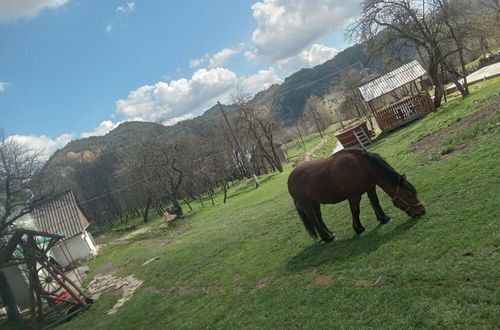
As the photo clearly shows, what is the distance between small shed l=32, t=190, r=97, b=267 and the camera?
3191cm

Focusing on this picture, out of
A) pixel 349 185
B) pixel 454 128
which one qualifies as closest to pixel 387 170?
pixel 349 185

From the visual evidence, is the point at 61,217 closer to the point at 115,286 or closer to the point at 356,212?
the point at 115,286

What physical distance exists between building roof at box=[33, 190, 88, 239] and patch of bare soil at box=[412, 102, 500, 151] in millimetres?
28363

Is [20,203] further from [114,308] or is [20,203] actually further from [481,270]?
[481,270]

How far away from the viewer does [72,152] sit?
12588 cm

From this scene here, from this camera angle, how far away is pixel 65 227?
32.2 meters

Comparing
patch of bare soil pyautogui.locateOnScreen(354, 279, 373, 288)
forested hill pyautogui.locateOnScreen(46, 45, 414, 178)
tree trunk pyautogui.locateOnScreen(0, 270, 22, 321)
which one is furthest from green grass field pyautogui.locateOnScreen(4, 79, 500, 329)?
forested hill pyautogui.locateOnScreen(46, 45, 414, 178)

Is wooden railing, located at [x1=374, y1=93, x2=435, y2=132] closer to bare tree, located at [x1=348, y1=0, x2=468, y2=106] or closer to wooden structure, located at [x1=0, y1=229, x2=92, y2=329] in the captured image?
bare tree, located at [x1=348, y1=0, x2=468, y2=106]

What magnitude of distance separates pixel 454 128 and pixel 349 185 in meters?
9.53

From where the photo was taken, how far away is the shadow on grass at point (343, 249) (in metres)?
8.03

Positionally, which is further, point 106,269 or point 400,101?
point 400,101

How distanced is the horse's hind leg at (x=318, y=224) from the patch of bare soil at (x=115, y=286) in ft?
29.3

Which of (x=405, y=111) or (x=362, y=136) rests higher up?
(x=405, y=111)

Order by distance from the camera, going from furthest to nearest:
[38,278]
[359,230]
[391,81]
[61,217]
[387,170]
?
[61,217]
[391,81]
[38,278]
[359,230]
[387,170]
